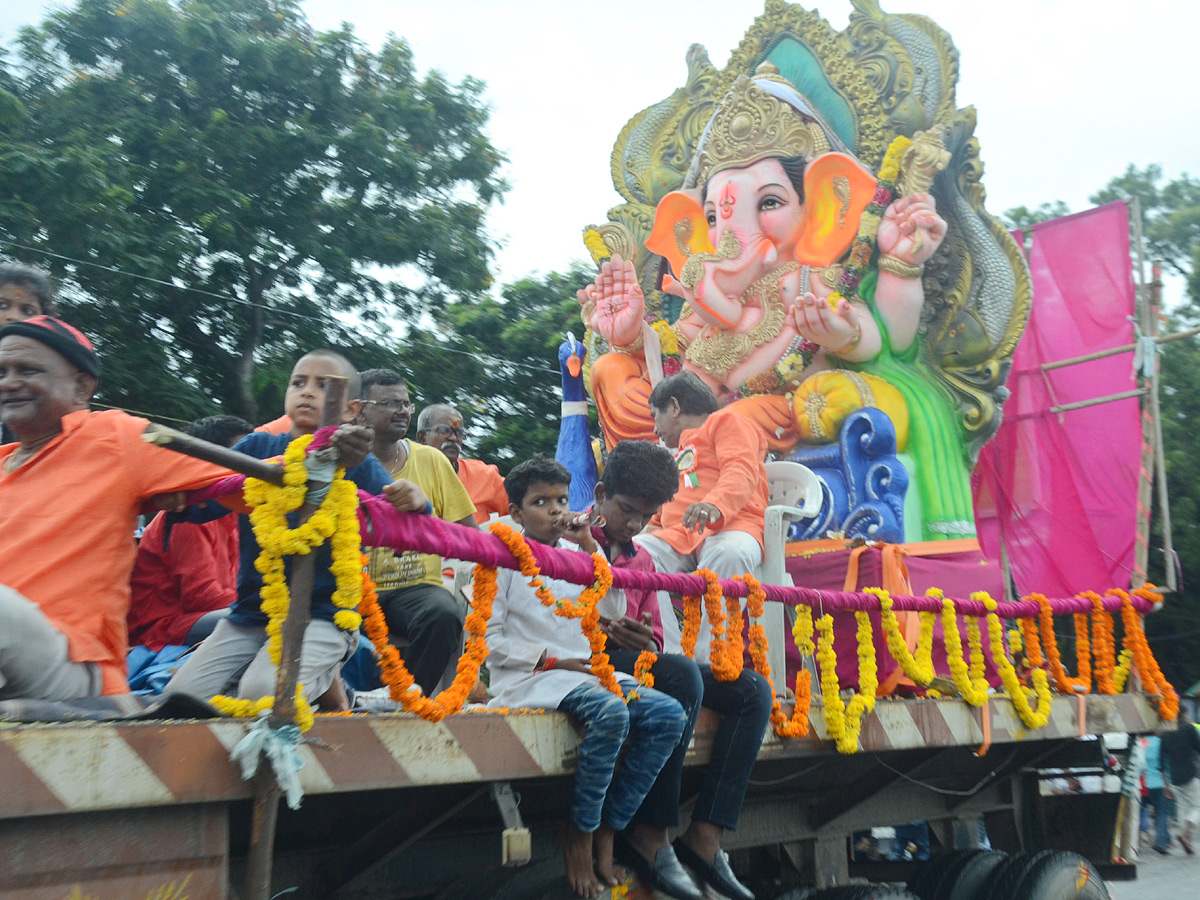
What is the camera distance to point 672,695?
3277 millimetres

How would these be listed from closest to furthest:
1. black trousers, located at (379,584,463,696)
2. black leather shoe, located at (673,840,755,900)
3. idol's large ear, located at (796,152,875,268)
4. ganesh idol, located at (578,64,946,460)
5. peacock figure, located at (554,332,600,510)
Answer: black leather shoe, located at (673,840,755,900), black trousers, located at (379,584,463,696), ganesh idol, located at (578,64,946,460), idol's large ear, located at (796,152,875,268), peacock figure, located at (554,332,600,510)

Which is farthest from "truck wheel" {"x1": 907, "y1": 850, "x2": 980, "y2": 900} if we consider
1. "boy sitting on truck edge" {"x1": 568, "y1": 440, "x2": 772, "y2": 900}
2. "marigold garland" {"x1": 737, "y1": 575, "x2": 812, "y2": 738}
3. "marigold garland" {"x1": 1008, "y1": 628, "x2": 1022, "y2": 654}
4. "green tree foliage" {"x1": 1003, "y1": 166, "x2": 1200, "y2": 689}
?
"green tree foliage" {"x1": 1003, "y1": 166, "x2": 1200, "y2": 689}

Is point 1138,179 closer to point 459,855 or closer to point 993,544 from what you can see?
point 993,544

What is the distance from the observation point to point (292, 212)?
11172 millimetres

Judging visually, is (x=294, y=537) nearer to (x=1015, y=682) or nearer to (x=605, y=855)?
(x=605, y=855)

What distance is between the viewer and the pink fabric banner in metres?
7.74

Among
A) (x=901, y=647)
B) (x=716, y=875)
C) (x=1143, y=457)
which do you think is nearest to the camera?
(x=716, y=875)

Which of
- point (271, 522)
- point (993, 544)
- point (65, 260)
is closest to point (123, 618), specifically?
point (271, 522)

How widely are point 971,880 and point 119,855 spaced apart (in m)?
3.64

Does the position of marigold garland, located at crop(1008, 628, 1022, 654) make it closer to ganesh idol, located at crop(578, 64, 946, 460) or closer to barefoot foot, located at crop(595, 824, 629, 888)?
barefoot foot, located at crop(595, 824, 629, 888)

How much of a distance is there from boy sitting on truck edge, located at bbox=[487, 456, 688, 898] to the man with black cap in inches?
38.4

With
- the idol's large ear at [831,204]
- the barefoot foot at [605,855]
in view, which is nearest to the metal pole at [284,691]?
the barefoot foot at [605,855]

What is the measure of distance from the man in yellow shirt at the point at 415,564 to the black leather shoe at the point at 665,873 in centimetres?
79

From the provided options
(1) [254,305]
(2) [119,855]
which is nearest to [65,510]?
(2) [119,855]
